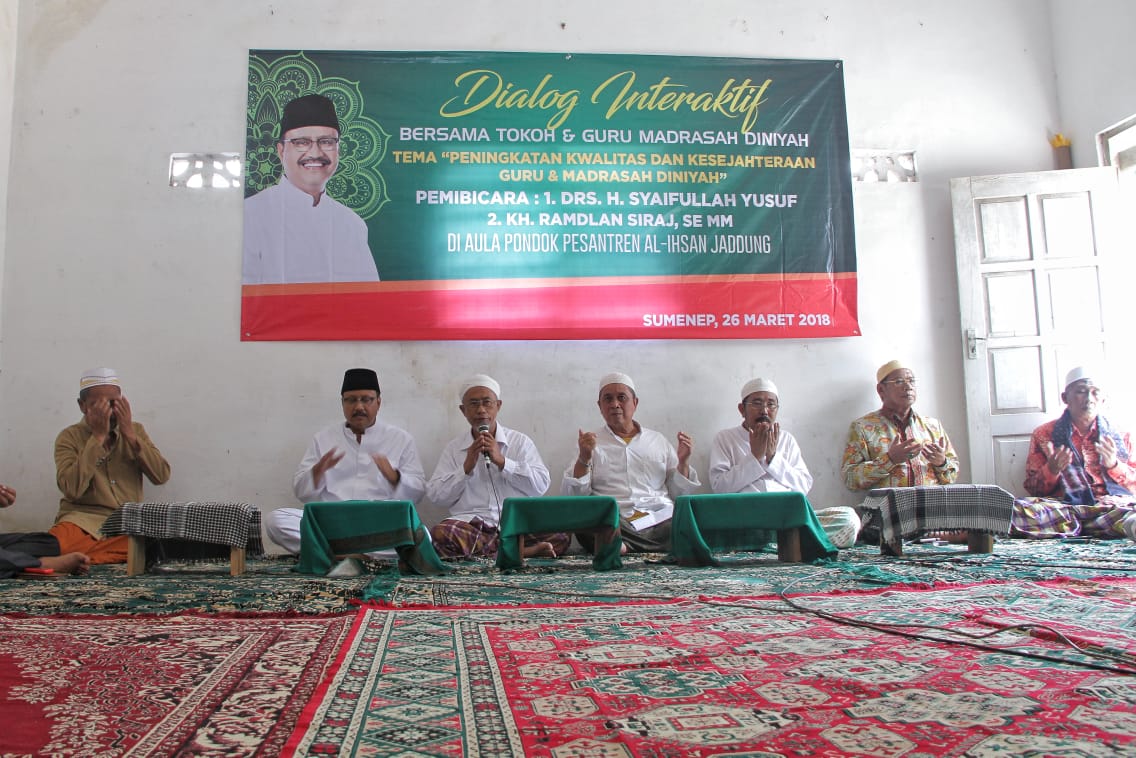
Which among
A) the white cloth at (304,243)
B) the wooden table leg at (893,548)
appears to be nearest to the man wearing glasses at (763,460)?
the wooden table leg at (893,548)

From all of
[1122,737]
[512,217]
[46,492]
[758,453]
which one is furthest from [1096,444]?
[46,492]

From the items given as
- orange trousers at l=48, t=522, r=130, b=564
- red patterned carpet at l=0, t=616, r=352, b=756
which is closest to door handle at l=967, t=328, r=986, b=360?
red patterned carpet at l=0, t=616, r=352, b=756

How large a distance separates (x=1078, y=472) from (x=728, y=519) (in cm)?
254

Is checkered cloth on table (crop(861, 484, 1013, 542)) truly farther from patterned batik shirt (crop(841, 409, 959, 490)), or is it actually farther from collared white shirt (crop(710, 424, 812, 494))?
patterned batik shirt (crop(841, 409, 959, 490))

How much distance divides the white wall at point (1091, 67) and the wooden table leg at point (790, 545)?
348 centimetres

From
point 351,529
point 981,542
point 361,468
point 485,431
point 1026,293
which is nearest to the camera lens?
point 351,529

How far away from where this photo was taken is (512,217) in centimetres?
530

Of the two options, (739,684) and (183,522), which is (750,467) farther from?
(739,684)

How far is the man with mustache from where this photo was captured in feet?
14.6

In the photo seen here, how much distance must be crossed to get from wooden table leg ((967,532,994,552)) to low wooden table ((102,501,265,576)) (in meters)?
3.35

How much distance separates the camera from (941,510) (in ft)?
13.3

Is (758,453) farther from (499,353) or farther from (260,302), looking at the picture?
(260,302)

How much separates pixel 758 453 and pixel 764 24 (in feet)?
9.31

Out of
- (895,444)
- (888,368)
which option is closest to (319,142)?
(888,368)
